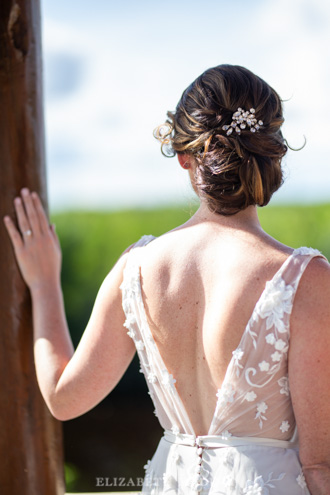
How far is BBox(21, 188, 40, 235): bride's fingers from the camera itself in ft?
7.46

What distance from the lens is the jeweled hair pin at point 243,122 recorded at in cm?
160

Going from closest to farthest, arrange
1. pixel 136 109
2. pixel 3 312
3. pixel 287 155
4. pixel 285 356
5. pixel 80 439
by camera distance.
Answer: pixel 285 356 < pixel 287 155 < pixel 3 312 < pixel 80 439 < pixel 136 109

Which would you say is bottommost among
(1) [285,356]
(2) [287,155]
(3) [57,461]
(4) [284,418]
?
(3) [57,461]

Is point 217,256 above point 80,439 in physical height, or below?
above

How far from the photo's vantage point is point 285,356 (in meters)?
1.57

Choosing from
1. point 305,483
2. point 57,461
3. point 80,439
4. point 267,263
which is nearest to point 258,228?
point 267,263

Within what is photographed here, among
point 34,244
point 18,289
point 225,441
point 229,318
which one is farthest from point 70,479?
point 229,318

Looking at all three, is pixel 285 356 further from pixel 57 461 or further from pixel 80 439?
pixel 80 439

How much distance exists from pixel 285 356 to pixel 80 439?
4.92m

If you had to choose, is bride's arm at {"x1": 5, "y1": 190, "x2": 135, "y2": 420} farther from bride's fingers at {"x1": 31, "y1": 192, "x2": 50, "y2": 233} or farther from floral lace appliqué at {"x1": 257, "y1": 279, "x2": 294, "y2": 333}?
floral lace appliqué at {"x1": 257, "y1": 279, "x2": 294, "y2": 333}

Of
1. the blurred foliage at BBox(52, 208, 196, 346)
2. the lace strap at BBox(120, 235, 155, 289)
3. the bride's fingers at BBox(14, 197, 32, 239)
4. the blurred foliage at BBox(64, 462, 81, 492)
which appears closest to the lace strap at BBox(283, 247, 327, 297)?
the lace strap at BBox(120, 235, 155, 289)

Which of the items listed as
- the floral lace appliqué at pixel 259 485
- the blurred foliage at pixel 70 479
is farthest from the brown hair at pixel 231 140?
the blurred foliage at pixel 70 479

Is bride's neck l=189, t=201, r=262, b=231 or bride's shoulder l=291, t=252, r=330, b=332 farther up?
bride's neck l=189, t=201, r=262, b=231

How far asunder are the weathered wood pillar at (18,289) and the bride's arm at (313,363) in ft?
3.58
